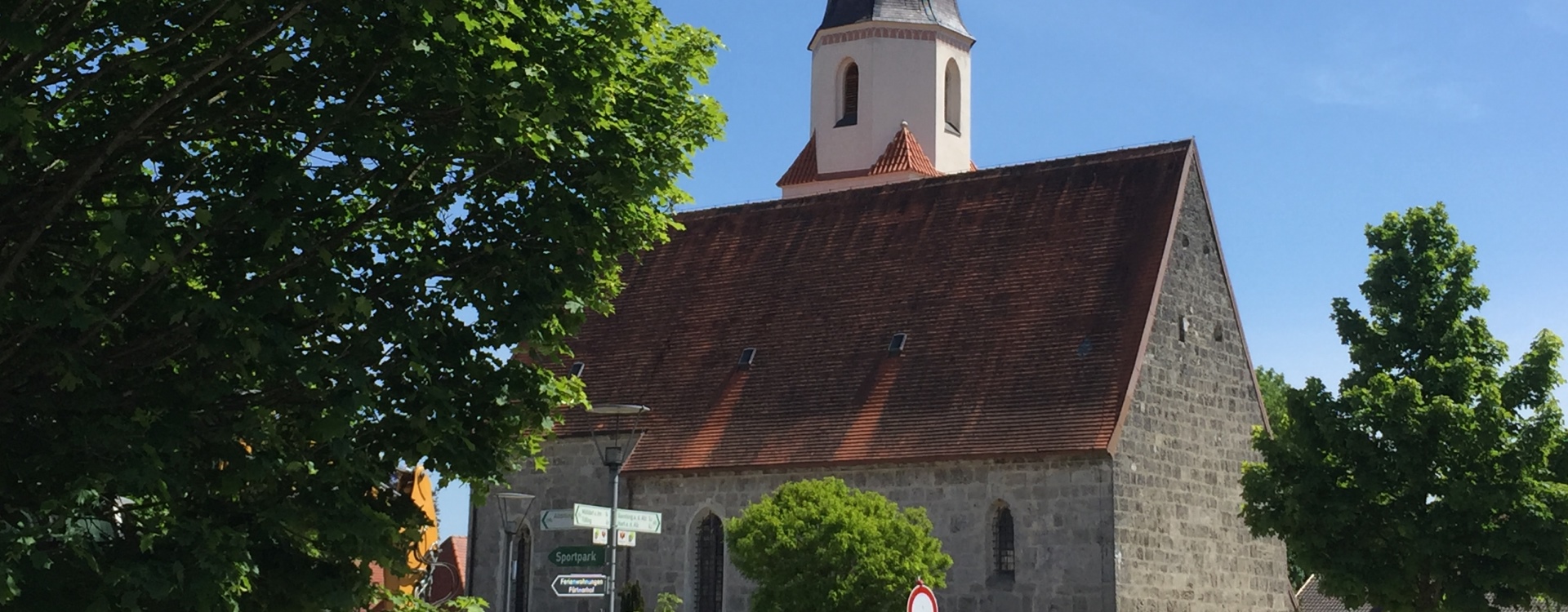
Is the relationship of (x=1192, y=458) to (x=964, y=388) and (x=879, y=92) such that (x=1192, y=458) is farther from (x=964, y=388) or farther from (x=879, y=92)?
(x=879, y=92)

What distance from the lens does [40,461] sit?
10781mm

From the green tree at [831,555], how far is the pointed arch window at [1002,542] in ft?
11.8

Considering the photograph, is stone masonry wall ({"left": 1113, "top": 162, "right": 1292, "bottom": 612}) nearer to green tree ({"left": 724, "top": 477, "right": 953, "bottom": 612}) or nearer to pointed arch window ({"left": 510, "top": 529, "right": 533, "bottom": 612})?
green tree ({"left": 724, "top": 477, "right": 953, "bottom": 612})

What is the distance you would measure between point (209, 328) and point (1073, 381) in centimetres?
1873

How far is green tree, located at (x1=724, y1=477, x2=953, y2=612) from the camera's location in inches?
909

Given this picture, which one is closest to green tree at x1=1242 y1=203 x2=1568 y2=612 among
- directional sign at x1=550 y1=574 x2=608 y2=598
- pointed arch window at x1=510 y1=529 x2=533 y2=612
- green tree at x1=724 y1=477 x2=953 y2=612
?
green tree at x1=724 y1=477 x2=953 y2=612

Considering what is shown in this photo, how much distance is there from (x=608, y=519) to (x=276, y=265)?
9.75 m

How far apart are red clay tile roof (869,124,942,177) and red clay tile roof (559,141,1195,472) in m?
4.33

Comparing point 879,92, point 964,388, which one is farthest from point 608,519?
point 879,92

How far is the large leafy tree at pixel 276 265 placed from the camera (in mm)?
10617

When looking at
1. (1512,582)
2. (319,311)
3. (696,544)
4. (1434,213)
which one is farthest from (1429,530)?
(319,311)

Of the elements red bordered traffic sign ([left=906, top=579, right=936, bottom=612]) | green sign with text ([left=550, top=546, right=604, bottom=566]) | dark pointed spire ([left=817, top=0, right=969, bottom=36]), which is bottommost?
red bordered traffic sign ([left=906, top=579, right=936, bottom=612])

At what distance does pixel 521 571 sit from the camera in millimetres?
33594

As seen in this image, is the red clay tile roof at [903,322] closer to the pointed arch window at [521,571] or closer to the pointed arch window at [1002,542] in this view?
the pointed arch window at [1002,542]
